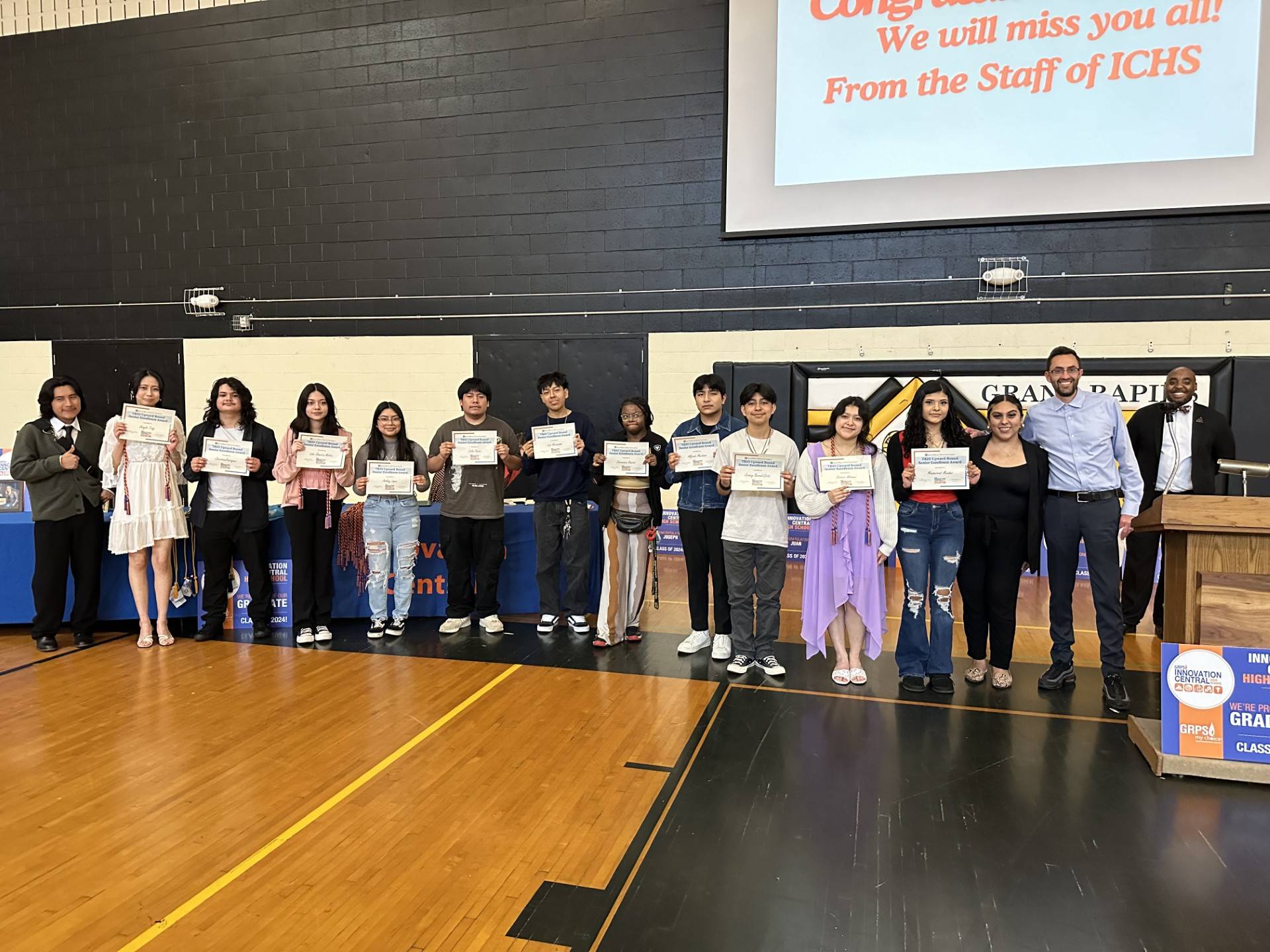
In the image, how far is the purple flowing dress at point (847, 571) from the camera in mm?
3848


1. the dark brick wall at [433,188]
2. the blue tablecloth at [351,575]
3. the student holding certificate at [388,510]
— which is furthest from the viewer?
the dark brick wall at [433,188]

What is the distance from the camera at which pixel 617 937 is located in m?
2.00

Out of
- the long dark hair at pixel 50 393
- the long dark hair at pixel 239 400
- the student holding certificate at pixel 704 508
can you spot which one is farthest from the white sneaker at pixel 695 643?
the long dark hair at pixel 50 393

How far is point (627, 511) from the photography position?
4.59 m

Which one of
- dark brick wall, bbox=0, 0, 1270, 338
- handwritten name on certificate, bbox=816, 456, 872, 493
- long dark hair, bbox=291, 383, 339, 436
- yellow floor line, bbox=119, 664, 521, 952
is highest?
dark brick wall, bbox=0, 0, 1270, 338

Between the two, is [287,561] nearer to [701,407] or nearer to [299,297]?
[701,407]

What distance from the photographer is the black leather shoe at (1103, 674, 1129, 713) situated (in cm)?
359

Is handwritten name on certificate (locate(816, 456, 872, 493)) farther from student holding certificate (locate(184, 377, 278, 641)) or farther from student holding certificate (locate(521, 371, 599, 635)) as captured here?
student holding certificate (locate(184, 377, 278, 641))

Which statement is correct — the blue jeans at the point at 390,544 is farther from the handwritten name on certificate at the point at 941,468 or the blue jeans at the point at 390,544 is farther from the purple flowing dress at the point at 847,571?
the handwritten name on certificate at the point at 941,468

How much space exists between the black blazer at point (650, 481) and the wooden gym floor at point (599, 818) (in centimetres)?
102

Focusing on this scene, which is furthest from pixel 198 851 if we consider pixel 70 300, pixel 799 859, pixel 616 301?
pixel 70 300

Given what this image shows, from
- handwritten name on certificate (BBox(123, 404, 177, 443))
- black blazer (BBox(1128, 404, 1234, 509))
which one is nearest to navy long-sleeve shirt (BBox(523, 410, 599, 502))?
handwritten name on certificate (BBox(123, 404, 177, 443))

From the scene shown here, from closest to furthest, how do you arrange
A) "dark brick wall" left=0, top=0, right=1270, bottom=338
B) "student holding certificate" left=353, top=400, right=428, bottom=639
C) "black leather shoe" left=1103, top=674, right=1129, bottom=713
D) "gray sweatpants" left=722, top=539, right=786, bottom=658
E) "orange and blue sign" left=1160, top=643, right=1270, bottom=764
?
"orange and blue sign" left=1160, top=643, right=1270, bottom=764 → "black leather shoe" left=1103, top=674, right=1129, bottom=713 → "gray sweatpants" left=722, top=539, right=786, bottom=658 → "student holding certificate" left=353, top=400, right=428, bottom=639 → "dark brick wall" left=0, top=0, right=1270, bottom=338

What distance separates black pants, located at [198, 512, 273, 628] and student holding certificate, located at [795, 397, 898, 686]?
3.41 meters
